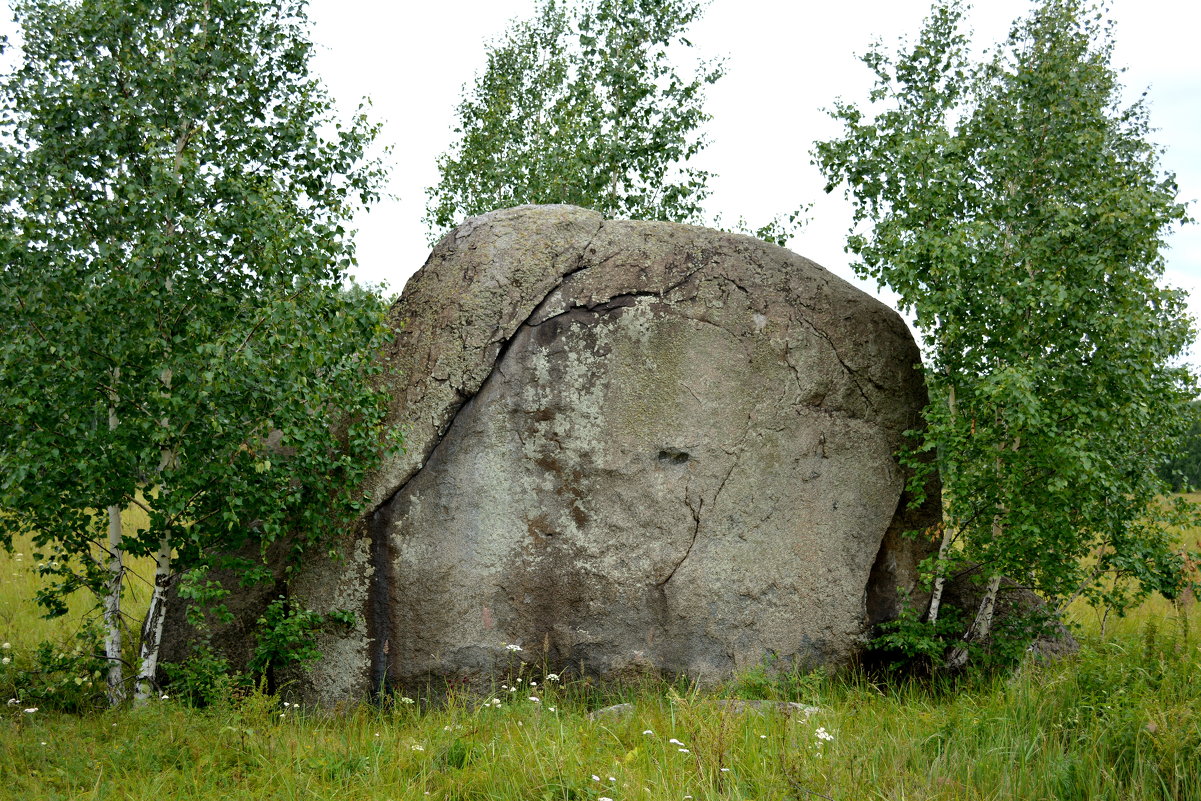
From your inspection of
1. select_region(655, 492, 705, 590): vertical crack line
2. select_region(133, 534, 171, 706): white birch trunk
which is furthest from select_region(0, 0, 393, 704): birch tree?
select_region(655, 492, 705, 590): vertical crack line

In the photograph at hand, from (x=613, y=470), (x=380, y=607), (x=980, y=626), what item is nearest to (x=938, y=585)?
(x=980, y=626)

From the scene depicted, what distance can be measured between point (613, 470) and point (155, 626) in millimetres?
3856

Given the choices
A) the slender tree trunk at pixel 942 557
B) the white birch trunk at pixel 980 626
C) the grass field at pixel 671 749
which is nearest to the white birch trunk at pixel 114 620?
the grass field at pixel 671 749

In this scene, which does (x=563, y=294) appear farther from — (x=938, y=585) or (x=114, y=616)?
(x=114, y=616)

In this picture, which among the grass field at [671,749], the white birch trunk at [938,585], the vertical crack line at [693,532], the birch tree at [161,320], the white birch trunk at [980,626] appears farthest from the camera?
the white birch trunk at [938,585]

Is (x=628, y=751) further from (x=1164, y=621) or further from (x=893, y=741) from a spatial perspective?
(x=1164, y=621)

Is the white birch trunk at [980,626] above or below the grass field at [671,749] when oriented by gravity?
above

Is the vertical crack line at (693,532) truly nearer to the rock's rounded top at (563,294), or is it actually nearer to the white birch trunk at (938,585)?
the rock's rounded top at (563,294)

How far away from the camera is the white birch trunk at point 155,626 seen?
24.6ft

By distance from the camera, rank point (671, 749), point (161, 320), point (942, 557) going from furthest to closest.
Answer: point (942, 557), point (161, 320), point (671, 749)

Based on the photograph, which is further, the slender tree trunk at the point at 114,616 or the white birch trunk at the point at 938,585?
the white birch trunk at the point at 938,585

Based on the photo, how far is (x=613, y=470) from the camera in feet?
26.7

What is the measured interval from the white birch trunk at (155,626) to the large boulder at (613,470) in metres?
1.05

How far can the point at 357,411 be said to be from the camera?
25.4 feet
